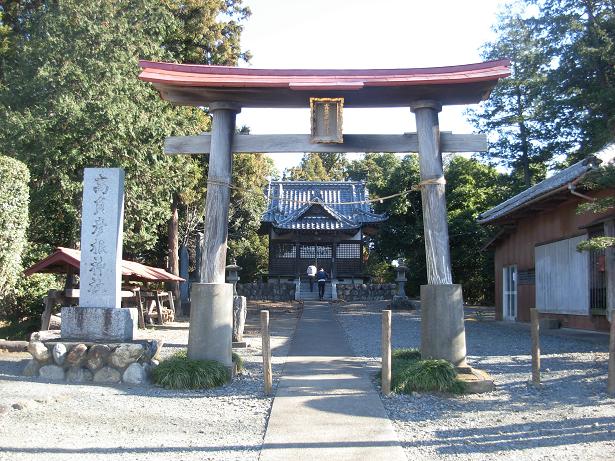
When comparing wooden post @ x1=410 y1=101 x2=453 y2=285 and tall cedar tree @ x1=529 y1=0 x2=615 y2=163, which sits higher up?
tall cedar tree @ x1=529 y1=0 x2=615 y2=163

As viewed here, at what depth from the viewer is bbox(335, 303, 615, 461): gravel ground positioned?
584cm

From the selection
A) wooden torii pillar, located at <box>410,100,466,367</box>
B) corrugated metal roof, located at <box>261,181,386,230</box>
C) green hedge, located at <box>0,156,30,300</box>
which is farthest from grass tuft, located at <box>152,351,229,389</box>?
corrugated metal roof, located at <box>261,181,386,230</box>

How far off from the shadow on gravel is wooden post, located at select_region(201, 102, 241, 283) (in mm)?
4397

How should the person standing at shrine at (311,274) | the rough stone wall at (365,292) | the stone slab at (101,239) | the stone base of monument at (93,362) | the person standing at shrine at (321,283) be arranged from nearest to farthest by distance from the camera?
the stone base of monument at (93,362), the stone slab at (101,239), the person standing at shrine at (321,283), the person standing at shrine at (311,274), the rough stone wall at (365,292)

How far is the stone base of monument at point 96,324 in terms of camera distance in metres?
9.69

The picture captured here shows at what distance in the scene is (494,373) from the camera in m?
10.0

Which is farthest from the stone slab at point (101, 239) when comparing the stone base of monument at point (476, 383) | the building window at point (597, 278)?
the building window at point (597, 278)

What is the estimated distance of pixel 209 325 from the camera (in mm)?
9125

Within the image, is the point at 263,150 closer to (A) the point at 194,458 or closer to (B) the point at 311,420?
(B) the point at 311,420

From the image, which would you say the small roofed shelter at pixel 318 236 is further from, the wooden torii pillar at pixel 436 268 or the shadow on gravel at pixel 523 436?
the shadow on gravel at pixel 523 436

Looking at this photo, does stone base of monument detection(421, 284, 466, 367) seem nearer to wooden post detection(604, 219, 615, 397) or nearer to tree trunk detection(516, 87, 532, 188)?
wooden post detection(604, 219, 615, 397)

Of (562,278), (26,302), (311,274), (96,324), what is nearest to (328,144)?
(96,324)

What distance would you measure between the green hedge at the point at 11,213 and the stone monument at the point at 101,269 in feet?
13.2

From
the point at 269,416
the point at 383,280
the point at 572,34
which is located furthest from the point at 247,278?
the point at 269,416
